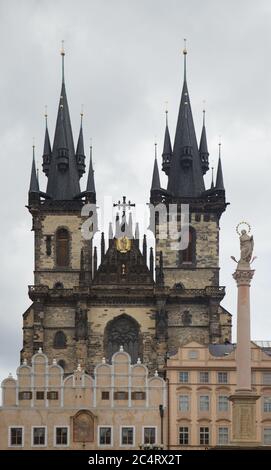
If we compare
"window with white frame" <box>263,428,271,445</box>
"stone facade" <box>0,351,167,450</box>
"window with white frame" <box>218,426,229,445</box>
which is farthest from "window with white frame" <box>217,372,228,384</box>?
"window with white frame" <box>263,428,271,445</box>

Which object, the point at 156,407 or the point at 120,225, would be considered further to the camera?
the point at 120,225

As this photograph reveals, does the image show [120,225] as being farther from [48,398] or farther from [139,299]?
[48,398]

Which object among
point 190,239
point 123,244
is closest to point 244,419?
point 123,244

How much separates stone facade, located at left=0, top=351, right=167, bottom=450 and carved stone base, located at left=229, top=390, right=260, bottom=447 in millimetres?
22927

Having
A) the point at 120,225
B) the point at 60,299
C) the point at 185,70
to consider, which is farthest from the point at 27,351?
the point at 185,70

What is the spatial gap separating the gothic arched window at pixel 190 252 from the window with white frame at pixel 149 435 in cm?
2091

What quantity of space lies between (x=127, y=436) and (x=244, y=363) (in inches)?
938

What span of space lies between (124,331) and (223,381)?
50.6 ft

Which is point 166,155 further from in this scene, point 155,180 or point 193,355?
point 193,355

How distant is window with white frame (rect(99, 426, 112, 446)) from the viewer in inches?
3022

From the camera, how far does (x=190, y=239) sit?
95.3 meters

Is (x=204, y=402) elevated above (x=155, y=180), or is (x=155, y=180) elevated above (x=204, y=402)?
(x=155, y=180)

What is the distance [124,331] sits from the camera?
305ft

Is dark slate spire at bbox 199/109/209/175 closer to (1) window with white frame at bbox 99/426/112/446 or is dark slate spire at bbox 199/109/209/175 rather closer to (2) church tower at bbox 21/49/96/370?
(2) church tower at bbox 21/49/96/370
